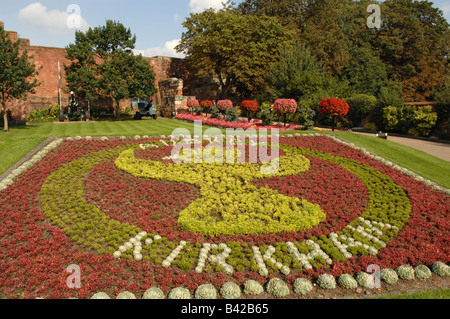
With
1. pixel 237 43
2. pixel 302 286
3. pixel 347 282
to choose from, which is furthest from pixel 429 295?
pixel 237 43

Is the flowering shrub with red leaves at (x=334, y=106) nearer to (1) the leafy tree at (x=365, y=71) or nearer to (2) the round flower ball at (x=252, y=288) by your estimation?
(2) the round flower ball at (x=252, y=288)

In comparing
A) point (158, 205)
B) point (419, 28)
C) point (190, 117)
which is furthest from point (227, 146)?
point (419, 28)

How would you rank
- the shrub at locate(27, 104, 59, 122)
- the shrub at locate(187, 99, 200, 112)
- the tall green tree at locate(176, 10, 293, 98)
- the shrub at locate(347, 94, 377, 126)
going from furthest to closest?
1. the tall green tree at locate(176, 10, 293, 98)
2. the shrub at locate(187, 99, 200, 112)
3. the shrub at locate(27, 104, 59, 122)
4. the shrub at locate(347, 94, 377, 126)

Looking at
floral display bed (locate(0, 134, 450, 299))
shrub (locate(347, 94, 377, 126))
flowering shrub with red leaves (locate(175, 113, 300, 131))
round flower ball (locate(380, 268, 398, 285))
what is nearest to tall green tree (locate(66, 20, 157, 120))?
flowering shrub with red leaves (locate(175, 113, 300, 131))

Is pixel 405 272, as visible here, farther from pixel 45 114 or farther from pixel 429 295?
pixel 45 114

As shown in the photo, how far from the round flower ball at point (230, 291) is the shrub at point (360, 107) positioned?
20856 millimetres

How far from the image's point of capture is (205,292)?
14.1 ft

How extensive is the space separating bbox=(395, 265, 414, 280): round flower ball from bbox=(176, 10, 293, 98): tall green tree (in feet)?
87.7

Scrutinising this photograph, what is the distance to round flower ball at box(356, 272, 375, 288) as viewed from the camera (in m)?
4.65

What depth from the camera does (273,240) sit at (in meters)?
5.75

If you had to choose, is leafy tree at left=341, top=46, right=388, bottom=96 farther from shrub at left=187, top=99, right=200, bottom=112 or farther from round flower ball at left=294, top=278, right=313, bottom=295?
round flower ball at left=294, top=278, right=313, bottom=295

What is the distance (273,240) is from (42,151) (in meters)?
8.94

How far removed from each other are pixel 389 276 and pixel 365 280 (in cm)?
43
